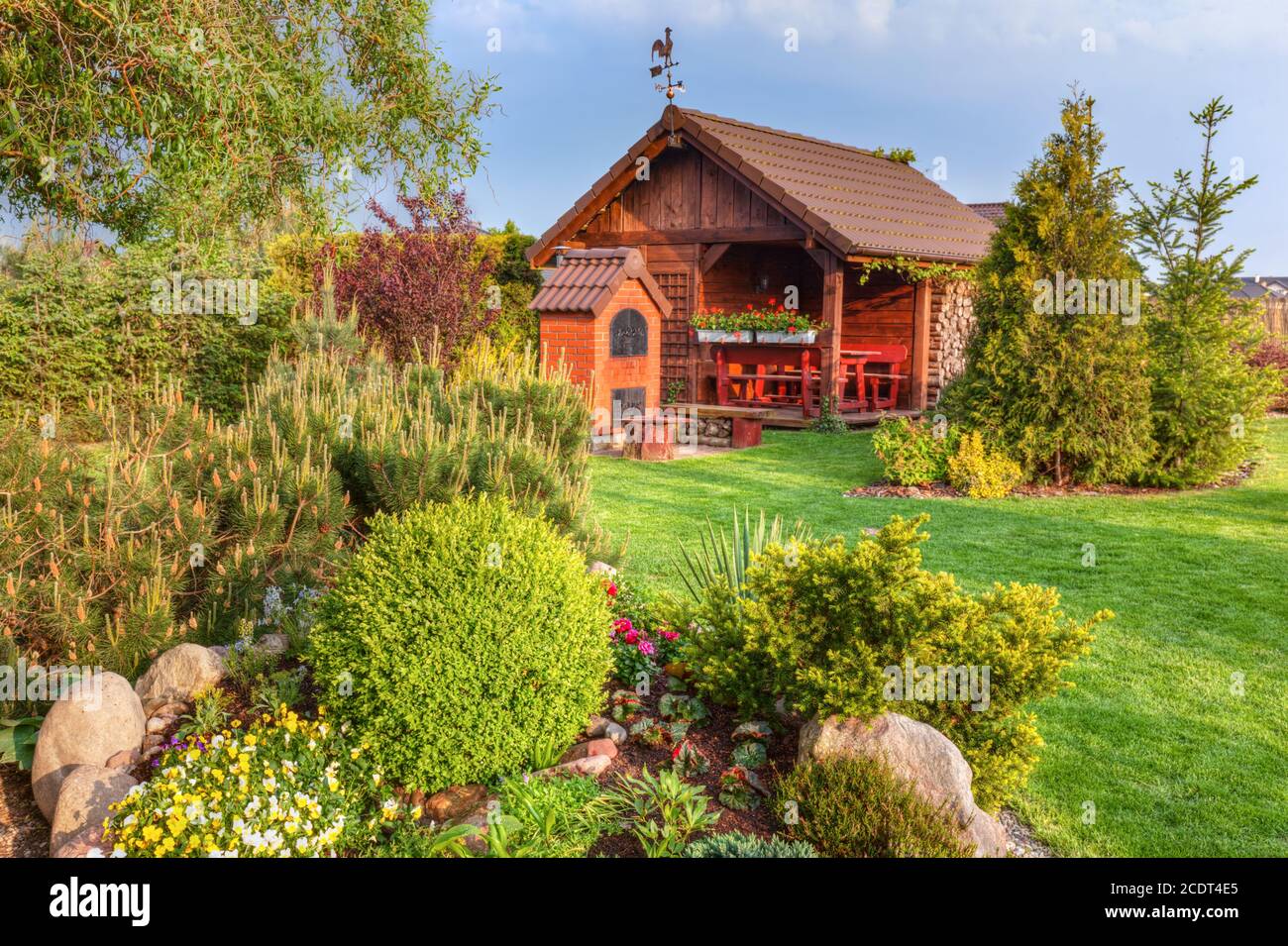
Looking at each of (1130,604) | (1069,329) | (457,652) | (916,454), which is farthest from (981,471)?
(457,652)

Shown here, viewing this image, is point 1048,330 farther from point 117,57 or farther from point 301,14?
point 117,57

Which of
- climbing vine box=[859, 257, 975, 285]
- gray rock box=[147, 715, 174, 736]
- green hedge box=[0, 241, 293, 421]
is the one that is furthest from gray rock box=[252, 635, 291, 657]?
climbing vine box=[859, 257, 975, 285]

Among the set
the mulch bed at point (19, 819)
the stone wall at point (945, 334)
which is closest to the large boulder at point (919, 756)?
the mulch bed at point (19, 819)

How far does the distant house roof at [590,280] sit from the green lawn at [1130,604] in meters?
2.33

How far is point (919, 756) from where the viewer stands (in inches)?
151

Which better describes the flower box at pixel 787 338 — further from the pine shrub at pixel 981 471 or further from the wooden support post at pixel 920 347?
the pine shrub at pixel 981 471

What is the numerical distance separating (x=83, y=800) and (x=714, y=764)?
246 cm

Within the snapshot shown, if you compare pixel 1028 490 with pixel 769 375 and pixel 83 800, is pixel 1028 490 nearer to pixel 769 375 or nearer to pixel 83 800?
pixel 769 375

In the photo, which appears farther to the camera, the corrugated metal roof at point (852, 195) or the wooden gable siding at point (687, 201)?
the wooden gable siding at point (687, 201)

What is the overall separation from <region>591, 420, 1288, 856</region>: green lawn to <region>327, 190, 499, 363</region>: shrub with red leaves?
4.04 metres

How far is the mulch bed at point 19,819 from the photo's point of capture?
4.03 m

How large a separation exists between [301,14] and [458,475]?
298cm

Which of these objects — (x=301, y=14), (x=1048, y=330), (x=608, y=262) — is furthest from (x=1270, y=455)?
(x=301, y=14)

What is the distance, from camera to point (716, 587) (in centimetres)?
470
